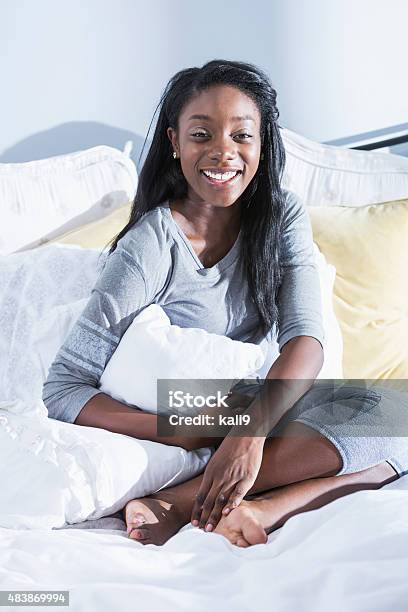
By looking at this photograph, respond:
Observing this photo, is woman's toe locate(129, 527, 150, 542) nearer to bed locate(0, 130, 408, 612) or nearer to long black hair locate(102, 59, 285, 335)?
bed locate(0, 130, 408, 612)

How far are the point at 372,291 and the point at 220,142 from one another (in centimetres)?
49

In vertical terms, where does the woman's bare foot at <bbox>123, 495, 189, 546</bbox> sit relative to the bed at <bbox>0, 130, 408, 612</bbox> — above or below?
below

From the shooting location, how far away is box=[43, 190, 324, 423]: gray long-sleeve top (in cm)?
128

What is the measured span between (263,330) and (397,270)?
0.41 meters

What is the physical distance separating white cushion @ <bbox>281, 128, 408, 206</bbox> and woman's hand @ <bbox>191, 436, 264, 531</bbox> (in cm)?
89

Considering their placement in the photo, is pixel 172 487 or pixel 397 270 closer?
pixel 172 487

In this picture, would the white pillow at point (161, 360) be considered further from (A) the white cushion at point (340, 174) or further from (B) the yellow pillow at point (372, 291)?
(A) the white cushion at point (340, 174)

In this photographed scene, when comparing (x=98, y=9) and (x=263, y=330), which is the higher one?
(x=98, y=9)

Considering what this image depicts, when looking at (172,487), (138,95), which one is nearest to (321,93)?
(138,95)

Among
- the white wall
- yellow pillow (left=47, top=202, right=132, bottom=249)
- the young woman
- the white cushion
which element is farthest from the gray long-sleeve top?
the white wall

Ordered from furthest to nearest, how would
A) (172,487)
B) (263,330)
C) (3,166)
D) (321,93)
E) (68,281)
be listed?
(321,93)
(3,166)
(68,281)
(263,330)
(172,487)

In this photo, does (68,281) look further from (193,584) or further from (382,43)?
(382,43)

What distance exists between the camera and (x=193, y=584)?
82 centimetres

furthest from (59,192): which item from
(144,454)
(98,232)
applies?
(144,454)
